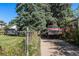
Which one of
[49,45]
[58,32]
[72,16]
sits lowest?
[49,45]

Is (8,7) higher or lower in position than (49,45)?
higher

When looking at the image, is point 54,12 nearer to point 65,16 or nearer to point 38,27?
point 65,16

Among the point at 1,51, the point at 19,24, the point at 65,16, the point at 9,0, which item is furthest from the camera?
the point at 65,16

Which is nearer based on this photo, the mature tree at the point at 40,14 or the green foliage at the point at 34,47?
the green foliage at the point at 34,47

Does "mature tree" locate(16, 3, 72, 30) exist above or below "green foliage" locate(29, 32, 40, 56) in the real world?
above

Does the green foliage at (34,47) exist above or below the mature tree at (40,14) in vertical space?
below

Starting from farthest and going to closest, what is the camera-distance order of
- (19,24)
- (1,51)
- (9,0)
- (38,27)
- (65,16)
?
(65,16) → (38,27) → (19,24) → (1,51) → (9,0)

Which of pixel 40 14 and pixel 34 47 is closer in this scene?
pixel 34 47

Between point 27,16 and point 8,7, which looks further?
point 27,16

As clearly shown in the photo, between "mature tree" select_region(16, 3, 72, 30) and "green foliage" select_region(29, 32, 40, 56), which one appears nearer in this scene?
"green foliage" select_region(29, 32, 40, 56)

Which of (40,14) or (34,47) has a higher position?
(40,14)

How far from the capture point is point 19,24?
7.22 metres

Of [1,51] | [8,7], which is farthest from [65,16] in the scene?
[1,51]

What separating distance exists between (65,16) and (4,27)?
2.60 meters
